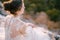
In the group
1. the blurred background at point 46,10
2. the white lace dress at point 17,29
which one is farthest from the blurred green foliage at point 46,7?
the white lace dress at point 17,29

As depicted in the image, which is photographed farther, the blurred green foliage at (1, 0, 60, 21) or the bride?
the blurred green foliage at (1, 0, 60, 21)

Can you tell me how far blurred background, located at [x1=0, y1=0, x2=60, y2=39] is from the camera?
14047mm

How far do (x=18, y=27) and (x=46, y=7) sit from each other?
1175 centimetres

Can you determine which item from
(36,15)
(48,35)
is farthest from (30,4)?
(48,35)

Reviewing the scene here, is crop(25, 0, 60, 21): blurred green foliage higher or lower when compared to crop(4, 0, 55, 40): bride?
lower

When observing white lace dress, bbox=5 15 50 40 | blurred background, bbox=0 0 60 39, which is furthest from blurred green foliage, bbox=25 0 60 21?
white lace dress, bbox=5 15 50 40

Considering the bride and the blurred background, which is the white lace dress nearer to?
the bride

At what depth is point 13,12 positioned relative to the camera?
305cm

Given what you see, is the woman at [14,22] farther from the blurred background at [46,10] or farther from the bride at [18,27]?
the blurred background at [46,10]

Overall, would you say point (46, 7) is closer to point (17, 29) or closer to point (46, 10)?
point (46, 10)

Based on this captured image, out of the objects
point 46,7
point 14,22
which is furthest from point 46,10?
point 14,22

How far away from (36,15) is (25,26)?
11.5 meters

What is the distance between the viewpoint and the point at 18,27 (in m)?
3.09

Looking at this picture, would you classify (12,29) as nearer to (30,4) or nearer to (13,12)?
(13,12)
